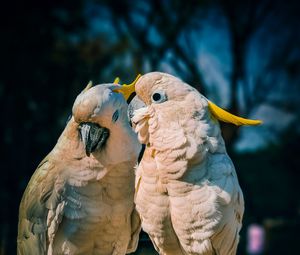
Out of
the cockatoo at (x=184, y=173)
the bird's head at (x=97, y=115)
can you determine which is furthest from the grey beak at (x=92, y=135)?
the cockatoo at (x=184, y=173)

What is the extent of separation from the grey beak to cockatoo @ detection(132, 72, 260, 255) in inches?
6.9

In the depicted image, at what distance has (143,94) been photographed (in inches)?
79.0

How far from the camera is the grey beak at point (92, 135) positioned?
2053 millimetres

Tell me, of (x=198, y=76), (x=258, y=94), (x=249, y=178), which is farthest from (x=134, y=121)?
(x=249, y=178)

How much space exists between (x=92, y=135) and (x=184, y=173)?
0.44m

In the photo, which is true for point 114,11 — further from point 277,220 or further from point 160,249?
point 160,249

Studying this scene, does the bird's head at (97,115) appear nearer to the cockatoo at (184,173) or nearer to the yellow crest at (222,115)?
the cockatoo at (184,173)

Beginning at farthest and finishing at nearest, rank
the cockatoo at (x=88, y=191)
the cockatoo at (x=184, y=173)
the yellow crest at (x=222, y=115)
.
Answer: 1. the cockatoo at (x=88, y=191)
2. the yellow crest at (x=222, y=115)
3. the cockatoo at (x=184, y=173)

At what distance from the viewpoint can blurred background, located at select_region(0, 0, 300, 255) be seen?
7730 mm

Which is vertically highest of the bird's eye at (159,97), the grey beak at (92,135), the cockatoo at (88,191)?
the bird's eye at (159,97)


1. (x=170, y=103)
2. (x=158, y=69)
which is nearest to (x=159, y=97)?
(x=170, y=103)

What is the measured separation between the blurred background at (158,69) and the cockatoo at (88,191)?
4.69 meters

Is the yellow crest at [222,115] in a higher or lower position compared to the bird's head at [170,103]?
lower

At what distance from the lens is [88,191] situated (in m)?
2.24
